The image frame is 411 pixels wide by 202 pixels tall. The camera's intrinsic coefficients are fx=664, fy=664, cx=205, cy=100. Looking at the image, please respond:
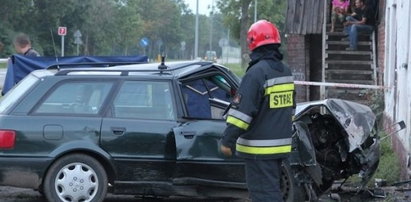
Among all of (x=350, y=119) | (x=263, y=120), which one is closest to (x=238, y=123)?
(x=263, y=120)

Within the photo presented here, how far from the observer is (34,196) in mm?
7480

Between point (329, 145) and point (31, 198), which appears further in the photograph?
point (31, 198)

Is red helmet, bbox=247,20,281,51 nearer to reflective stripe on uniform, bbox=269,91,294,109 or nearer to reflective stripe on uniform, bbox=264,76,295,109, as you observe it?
reflective stripe on uniform, bbox=264,76,295,109

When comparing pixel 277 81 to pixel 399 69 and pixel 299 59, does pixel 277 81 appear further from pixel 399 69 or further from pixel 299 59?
pixel 299 59

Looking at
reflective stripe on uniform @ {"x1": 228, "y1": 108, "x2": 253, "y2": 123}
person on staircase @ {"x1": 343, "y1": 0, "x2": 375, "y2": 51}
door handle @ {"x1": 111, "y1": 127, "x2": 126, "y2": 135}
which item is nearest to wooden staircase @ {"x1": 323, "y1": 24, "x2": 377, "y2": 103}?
person on staircase @ {"x1": 343, "y1": 0, "x2": 375, "y2": 51}

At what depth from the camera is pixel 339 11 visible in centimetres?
1605

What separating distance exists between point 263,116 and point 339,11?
11763mm

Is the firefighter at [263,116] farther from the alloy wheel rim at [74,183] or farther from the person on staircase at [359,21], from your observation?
the person on staircase at [359,21]

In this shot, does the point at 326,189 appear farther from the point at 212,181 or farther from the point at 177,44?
the point at 177,44

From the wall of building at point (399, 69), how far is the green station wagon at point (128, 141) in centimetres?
164

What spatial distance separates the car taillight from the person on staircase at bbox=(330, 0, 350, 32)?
11.1 m

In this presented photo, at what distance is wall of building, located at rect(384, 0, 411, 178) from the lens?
320 inches

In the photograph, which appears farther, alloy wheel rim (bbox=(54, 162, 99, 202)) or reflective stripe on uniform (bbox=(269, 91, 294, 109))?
alloy wheel rim (bbox=(54, 162, 99, 202))

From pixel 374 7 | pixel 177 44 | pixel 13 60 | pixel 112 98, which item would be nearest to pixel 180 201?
pixel 112 98
